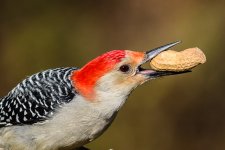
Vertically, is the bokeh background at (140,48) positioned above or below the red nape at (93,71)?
below

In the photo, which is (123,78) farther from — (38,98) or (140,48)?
(140,48)

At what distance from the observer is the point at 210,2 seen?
11.1 metres

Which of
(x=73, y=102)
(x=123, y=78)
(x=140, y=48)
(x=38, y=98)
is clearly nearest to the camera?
(x=123, y=78)

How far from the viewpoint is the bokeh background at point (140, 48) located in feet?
35.1

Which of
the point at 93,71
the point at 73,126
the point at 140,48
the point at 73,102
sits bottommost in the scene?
the point at 140,48

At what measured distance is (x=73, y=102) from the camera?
709 cm

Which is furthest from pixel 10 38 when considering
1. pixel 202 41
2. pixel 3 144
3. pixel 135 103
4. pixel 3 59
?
pixel 3 144

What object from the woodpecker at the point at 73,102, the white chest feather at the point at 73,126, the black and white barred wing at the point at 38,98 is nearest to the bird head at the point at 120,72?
the woodpecker at the point at 73,102

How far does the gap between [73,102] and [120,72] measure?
0.53m

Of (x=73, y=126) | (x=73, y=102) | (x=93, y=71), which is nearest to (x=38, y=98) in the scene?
(x=73, y=102)

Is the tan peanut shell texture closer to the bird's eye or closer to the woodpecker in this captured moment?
the woodpecker

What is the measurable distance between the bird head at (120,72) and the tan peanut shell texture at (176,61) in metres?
0.05

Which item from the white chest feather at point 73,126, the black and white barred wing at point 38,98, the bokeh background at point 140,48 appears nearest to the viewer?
the white chest feather at point 73,126

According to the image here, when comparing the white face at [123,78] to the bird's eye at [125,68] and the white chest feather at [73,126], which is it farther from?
the white chest feather at [73,126]
